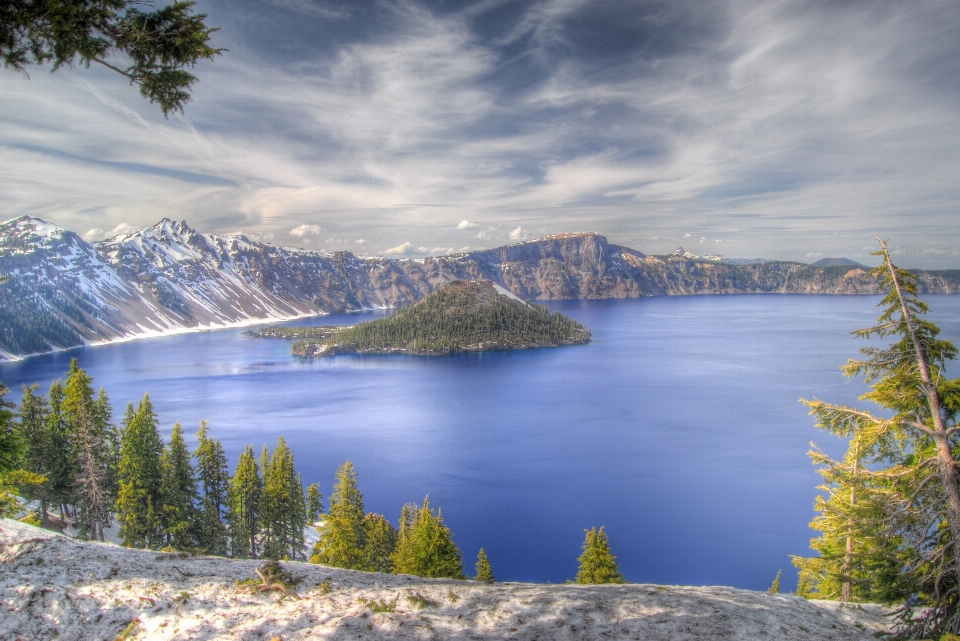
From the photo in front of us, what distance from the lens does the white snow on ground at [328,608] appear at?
9180 millimetres

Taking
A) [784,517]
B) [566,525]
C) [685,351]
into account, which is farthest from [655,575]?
[685,351]

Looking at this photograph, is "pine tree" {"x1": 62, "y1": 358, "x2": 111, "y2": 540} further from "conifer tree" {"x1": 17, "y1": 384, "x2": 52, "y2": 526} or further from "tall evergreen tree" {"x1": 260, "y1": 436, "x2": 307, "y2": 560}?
"tall evergreen tree" {"x1": 260, "y1": 436, "x2": 307, "y2": 560}

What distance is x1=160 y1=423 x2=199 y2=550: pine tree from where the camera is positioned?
29969 millimetres

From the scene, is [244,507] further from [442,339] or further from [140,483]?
[442,339]

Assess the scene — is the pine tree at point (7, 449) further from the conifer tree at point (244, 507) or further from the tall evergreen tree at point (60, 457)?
the tall evergreen tree at point (60, 457)

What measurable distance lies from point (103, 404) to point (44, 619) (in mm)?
30404

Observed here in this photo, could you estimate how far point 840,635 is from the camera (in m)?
10.4

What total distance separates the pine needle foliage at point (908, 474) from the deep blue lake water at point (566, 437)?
29630 mm

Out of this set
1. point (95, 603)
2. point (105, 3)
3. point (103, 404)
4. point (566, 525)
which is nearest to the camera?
point (105, 3)

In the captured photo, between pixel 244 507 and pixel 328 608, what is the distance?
29.6 m

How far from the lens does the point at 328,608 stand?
33.0 feet

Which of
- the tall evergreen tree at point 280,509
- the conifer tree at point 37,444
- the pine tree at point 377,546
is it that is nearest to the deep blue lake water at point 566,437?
the pine tree at point 377,546

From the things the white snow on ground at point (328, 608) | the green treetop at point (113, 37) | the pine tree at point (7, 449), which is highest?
the green treetop at point (113, 37)

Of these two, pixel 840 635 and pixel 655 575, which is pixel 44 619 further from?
pixel 655 575
